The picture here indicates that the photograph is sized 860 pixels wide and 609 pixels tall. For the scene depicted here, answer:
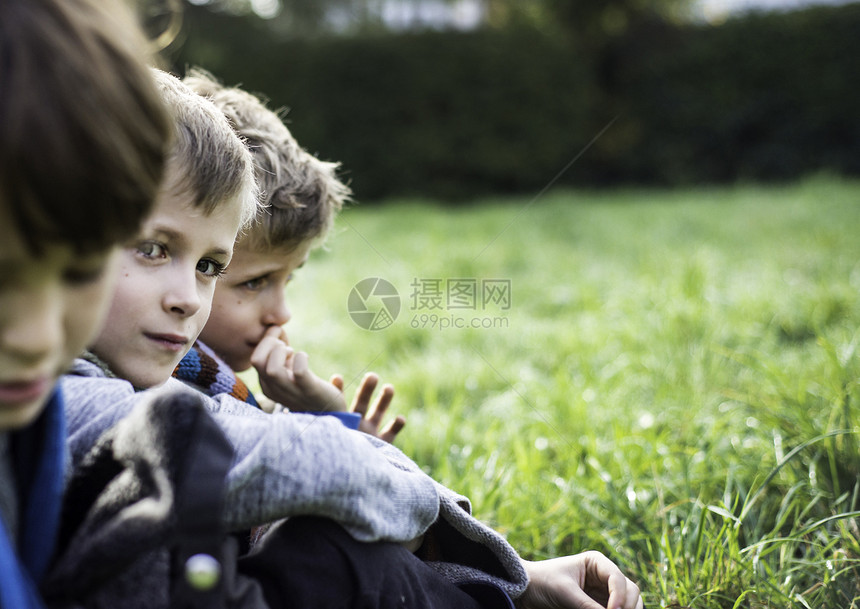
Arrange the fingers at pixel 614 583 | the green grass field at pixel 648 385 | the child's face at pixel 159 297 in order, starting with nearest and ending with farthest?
the child's face at pixel 159 297 < the fingers at pixel 614 583 < the green grass field at pixel 648 385

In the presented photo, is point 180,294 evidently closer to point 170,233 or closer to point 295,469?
point 170,233

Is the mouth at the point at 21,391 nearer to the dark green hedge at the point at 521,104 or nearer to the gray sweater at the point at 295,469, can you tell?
the gray sweater at the point at 295,469

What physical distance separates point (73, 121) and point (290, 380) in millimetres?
994

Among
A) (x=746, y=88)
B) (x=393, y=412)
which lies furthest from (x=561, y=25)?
(x=393, y=412)

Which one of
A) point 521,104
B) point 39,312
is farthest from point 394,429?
point 521,104

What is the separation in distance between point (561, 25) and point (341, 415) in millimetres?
10438

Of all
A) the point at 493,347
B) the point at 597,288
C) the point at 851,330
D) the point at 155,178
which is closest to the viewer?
the point at 155,178

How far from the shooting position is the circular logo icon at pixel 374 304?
11.4 ft

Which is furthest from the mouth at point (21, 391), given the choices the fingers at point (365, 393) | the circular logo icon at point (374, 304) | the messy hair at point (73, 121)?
the circular logo icon at point (374, 304)

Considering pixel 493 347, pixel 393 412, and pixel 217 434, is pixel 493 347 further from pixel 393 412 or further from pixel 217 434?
pixel 217 434

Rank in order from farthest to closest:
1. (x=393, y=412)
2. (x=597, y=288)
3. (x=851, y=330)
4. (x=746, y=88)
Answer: (x=746, y=88) < (x=597, y=288) < (x=851, y=330) < (x=393, y=412)

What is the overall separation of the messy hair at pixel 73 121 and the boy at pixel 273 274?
2.88 feet

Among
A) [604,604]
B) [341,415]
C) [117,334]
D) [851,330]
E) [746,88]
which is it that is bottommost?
[604,604]

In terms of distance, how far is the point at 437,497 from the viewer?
1054 millimetres
